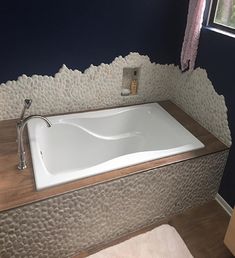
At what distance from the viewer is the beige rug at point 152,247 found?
1.77 metres

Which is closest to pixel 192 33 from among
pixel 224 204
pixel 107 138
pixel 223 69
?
pixel 223 69

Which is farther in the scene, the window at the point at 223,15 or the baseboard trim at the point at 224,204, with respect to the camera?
the baseboard trim at the point at 224,204

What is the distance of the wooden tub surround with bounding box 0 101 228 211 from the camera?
4.75 feet

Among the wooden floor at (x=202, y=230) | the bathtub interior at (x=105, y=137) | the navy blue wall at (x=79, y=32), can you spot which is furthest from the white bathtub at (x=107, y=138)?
the wooden floor at (x=202, y=230)

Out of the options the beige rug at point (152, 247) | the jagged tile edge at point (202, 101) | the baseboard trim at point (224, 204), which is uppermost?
the jagged tile edge at point (202, 101)

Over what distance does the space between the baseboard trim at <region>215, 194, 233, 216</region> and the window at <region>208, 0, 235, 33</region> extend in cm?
131

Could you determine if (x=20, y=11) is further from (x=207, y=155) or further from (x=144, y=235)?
(x=144, y=235)

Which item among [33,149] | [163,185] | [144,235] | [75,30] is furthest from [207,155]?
[75,30]

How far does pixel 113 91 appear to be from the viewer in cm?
234

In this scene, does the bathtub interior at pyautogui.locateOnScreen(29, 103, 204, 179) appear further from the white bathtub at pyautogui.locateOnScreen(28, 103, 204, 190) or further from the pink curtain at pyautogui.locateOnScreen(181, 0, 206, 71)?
the pink curtain at pyautogui.locateOnScreen(181, 0, 206, 71)

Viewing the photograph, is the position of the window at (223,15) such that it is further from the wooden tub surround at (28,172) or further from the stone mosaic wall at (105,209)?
the stone mosaic wall at (105,209)

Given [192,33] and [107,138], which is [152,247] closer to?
[107,138]

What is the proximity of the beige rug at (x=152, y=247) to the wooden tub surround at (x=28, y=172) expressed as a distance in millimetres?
540

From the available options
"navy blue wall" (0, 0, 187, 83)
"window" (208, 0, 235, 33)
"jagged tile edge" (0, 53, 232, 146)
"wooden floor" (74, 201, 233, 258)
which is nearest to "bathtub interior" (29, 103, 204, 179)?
"jagged tile edge" (0, 53, 232, 146)
